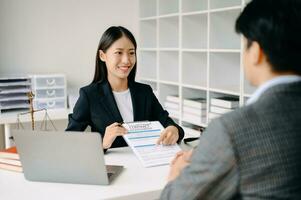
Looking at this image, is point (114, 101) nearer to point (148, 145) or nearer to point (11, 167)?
point (148, 145)

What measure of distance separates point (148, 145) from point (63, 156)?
419 millimetres

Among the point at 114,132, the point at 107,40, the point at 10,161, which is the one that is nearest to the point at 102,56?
the point at 107,40

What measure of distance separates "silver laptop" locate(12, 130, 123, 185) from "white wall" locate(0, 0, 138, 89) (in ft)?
7.44

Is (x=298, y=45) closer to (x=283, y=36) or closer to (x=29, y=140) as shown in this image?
(x=283, y=36)

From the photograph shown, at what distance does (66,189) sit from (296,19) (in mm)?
914

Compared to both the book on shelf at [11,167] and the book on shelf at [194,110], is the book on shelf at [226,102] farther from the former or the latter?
the book on shelf at [11,167]

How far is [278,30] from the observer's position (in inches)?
34.6

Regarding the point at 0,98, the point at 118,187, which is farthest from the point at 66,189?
the point at 0,98

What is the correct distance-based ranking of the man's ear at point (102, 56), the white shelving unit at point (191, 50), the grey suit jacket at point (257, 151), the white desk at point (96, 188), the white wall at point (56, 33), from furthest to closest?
1. the white wall at point (56, 33)
2. the white shelving unit at point (191, 50)
3. the man's ear at point (102, 56)
4. the white desk at point (96, 188)
5. the grey suit jacket at point (257, 151)

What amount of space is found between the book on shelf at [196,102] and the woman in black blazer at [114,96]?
42.8 inches

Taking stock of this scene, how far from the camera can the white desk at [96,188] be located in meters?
1.31

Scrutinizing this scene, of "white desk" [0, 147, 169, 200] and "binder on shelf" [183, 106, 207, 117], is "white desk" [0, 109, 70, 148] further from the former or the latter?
"white desk" [0, 147, 169, 200]

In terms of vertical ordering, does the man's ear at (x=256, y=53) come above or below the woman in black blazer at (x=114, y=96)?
above

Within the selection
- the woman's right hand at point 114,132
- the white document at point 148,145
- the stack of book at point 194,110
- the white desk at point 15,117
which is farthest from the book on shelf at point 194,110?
the woman's right hand at point 114,132
